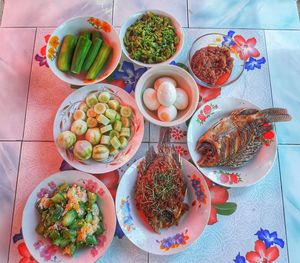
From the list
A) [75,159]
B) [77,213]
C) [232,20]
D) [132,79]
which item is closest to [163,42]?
[132,79]

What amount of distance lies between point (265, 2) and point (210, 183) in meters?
0.80

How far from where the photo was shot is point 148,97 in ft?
3.35

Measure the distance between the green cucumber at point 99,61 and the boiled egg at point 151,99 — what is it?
0.19 m

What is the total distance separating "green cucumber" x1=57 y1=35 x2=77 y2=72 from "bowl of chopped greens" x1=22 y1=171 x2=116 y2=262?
0.36 m

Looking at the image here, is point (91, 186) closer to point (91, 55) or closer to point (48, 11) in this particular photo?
point (91, 55)

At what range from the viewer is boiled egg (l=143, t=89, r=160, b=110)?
102cm

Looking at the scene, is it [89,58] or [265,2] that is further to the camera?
[265,2]

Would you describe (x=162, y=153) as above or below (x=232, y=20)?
below

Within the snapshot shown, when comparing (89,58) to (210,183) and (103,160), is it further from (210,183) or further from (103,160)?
(210,183)

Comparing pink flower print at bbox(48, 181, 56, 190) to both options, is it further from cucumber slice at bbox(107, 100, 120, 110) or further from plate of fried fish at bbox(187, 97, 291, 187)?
plate of fried fish at bbox(187, 97, 291, 187)

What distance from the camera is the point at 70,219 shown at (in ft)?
2.90

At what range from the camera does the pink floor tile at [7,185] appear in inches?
38.3

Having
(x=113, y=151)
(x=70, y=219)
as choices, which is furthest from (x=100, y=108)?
(x=70, y=219)

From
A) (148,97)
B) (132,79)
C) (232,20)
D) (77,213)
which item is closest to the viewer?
(77,213)
